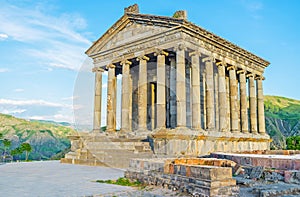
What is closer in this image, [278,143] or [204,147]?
[204,147]

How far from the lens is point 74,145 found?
21.9 m

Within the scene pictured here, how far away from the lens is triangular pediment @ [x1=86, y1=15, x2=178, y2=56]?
73.5 feet

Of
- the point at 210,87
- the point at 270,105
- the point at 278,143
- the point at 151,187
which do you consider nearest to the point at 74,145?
the point at 210,87

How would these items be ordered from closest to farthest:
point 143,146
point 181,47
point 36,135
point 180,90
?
point 143,146
point 180,90
point 181,47
point 36,135

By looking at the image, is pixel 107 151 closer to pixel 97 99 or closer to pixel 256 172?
pixel 97 99

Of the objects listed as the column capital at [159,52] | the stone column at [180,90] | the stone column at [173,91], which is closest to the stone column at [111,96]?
the stone column at [173,91]

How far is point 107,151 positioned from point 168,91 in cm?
970

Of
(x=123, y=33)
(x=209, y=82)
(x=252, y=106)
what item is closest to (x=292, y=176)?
(x=209, y=82)

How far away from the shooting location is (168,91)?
25.8 metres

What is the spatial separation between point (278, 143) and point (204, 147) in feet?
143

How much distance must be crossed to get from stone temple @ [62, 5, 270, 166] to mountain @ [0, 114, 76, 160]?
49.0 metres

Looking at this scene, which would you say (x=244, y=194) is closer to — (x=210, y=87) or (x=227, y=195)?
(x=227, y=195)

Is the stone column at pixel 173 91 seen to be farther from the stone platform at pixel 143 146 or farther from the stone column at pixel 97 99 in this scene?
the stone column at pixel 97 99

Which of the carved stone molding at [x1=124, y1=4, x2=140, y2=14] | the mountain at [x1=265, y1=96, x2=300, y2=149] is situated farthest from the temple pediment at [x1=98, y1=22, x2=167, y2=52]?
the mountain at [x1=265, y1=96, x2=300, y2=149]
